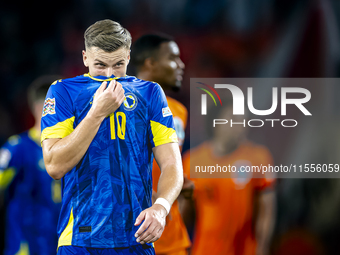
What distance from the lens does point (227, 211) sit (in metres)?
4.34

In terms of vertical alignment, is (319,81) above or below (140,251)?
above

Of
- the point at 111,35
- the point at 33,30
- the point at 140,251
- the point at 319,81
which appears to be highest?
the point at 33,30

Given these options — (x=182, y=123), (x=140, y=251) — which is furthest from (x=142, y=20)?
(x=140, y=251)

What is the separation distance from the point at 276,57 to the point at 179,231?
10.7 feet

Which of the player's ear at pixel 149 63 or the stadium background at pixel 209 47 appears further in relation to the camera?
the stadium background at pixel 209 47

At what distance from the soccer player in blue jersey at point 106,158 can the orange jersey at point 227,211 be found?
2610 millimetres

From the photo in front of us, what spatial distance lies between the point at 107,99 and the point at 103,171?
1.03 feet

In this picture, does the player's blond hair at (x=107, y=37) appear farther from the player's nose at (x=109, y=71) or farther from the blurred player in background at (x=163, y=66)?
the blurred player in background at (x=163, y=66)

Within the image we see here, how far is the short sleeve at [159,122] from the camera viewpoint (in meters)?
1.84

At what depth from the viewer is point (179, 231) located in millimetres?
3570

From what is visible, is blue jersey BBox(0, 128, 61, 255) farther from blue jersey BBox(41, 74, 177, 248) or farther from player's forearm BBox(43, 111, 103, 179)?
player's forearm BBox(43, 111, 103, 179)

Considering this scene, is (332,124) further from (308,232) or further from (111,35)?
(111,35)

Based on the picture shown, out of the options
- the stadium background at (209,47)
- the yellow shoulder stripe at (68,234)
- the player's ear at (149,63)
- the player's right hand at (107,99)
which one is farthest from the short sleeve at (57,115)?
the stadium background at (209,47)

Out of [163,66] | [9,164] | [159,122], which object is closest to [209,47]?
[163,66]
